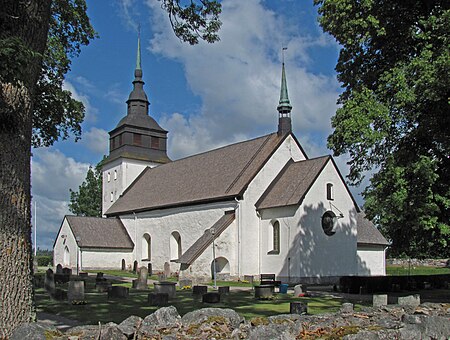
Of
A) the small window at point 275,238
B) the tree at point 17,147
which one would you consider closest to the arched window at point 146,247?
the small window at point 275,238

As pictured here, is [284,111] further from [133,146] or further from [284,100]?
[133,146]

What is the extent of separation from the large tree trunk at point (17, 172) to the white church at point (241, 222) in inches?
823

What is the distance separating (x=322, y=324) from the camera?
322 inches

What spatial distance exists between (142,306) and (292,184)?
17112 mm

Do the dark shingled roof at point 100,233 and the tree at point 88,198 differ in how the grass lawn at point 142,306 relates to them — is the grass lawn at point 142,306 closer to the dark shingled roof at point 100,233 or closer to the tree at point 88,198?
the dark shingled roof at point 100,233

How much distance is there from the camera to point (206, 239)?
3072 centimetres

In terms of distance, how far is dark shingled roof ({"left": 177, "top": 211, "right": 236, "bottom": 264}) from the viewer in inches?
1160

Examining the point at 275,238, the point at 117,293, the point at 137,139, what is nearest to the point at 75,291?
the point at 117,293

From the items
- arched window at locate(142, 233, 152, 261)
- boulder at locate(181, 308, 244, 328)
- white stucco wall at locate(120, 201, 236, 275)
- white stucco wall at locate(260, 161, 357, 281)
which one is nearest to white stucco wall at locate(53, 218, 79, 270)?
white stucco wall at locate(120, 201, 236, 275)

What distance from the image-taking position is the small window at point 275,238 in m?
30.8

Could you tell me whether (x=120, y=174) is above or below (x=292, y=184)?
above

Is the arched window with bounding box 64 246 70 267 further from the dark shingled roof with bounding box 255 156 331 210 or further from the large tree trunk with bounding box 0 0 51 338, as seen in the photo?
the large tree trunk with bounding box 0 0 51 338

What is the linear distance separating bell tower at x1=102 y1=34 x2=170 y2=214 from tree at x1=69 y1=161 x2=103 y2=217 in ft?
50.6

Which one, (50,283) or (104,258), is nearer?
(50,283)
